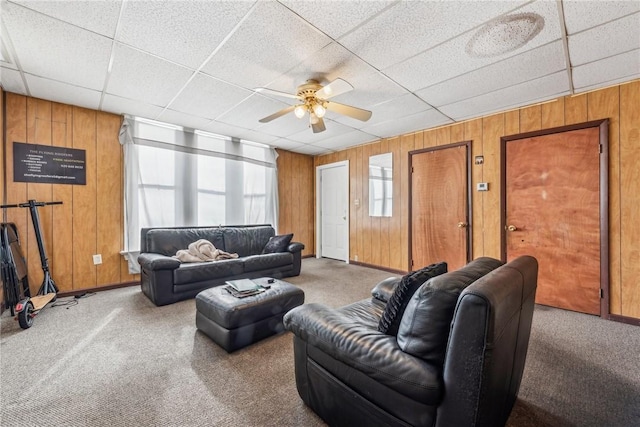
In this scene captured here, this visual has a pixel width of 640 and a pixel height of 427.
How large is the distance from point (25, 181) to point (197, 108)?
2178 mm

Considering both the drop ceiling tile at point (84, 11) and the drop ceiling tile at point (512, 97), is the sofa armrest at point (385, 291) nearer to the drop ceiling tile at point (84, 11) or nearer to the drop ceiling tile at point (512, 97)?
the drop ceiling tile at point (512, 97)

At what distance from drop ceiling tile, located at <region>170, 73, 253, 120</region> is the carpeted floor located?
8.13 feet

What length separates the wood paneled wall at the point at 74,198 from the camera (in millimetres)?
3135

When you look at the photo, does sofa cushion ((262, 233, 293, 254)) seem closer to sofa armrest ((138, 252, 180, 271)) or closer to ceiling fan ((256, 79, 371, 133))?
sofa armrest ((138, 252, 180, 271))

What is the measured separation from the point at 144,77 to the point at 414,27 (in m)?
2.57

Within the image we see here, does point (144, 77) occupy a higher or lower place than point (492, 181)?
higher

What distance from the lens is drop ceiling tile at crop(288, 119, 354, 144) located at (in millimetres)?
4137

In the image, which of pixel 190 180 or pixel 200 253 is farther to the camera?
pixel 190 180

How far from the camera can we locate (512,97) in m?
3.09

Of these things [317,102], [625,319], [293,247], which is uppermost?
[317,102]

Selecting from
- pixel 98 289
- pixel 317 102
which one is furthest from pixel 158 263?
pixel 317 102

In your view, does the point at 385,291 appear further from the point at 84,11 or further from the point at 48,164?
the point at 48,164

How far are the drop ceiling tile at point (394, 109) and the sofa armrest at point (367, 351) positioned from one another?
2718 mm

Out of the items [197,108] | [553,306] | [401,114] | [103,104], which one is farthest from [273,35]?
[553,306]
